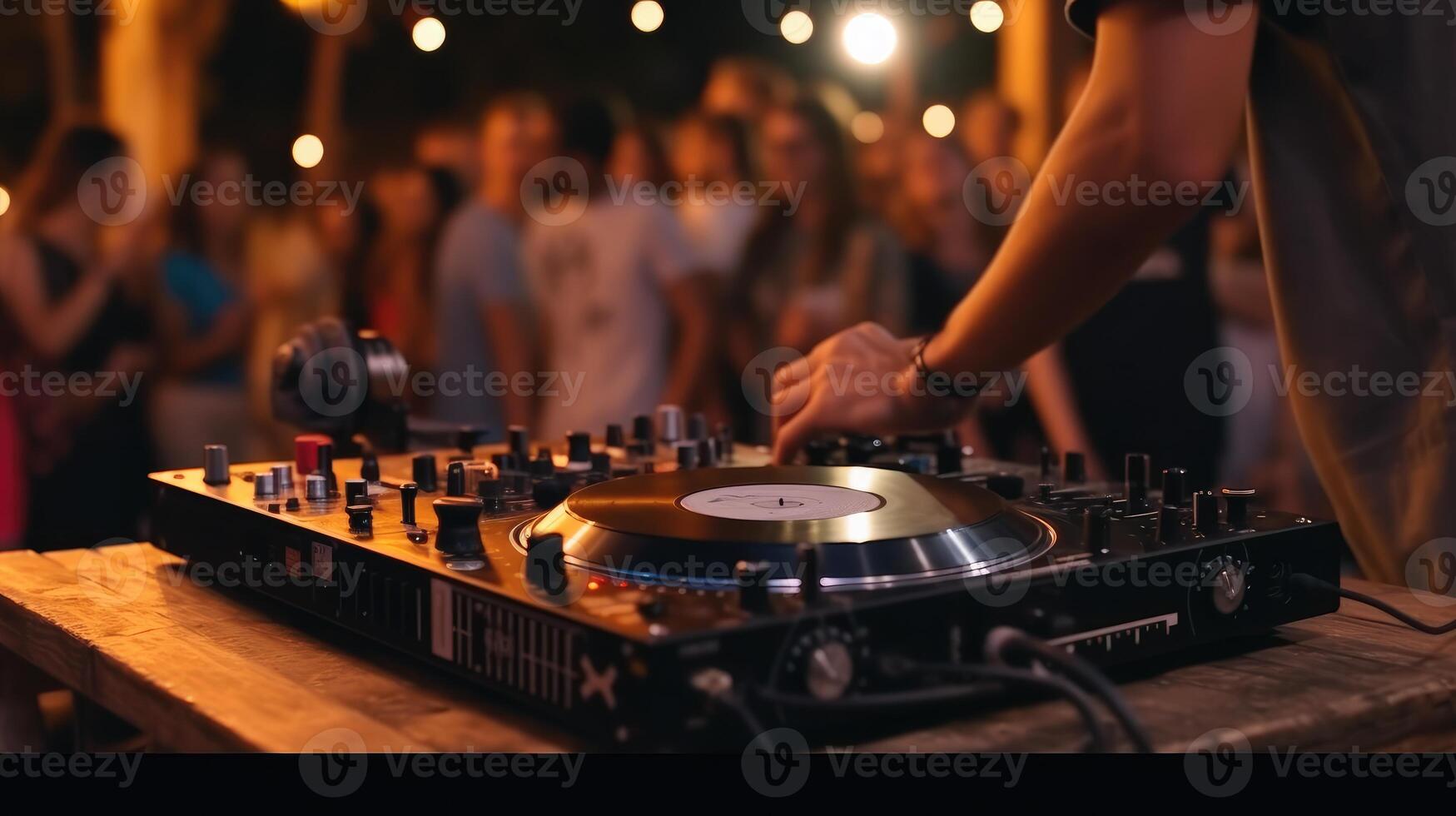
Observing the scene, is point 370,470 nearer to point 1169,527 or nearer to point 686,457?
point 686,457

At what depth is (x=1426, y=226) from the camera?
97 centimetres

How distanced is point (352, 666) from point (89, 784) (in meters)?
0.16

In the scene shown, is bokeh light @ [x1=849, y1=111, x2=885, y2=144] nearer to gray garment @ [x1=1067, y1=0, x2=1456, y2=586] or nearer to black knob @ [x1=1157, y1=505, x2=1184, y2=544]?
gray garment @ [x1=1067, y1=0, x2=1456, y2=586]

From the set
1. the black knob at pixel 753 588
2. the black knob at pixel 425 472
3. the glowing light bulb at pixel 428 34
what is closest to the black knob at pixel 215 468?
the black knob at pixel 425 472

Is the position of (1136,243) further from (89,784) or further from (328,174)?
(328,174)

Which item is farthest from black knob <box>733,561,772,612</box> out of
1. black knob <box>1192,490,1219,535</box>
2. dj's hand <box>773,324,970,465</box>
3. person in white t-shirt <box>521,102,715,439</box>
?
person in white t-shirt <box>521,102,715,439</box>

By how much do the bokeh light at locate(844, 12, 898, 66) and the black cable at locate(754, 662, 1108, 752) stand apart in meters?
3.83

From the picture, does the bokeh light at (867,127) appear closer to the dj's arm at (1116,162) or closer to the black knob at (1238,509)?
the dj's arm at (1116,162)

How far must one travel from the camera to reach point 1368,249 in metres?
1.02

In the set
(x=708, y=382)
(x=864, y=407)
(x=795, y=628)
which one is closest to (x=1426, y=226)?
(x=864, y=407)

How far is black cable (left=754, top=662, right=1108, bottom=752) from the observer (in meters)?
0.61

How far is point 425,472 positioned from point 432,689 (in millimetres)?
296

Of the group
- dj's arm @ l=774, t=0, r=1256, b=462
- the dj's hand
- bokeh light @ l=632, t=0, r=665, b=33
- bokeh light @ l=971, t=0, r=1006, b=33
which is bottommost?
the dj's hand

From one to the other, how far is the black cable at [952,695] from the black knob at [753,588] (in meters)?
0.04
